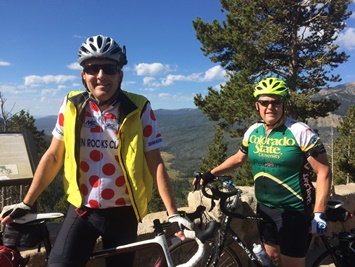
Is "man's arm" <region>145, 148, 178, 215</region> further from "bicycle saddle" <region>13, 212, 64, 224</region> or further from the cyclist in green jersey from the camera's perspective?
the cyclist in green jersey

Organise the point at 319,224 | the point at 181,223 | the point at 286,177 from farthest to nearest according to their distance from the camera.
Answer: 1. the point at 286,177
2. the point at 319,224
3. the point at 181,223

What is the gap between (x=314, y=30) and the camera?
65.3 feet

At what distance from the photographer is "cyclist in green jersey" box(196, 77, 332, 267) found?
2729 millimetres

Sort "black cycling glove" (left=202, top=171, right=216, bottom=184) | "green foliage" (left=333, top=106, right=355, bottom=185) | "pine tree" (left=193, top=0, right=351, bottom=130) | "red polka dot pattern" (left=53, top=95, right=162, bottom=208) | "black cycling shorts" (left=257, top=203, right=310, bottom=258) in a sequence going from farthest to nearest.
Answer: "green foliage" (left=333, top=106, right=355, bottom=185)
"pine tree" (left=193, top=0, right=351, bottom=130)
"black cycling glove" (left=202, top=171, right=216, bottom=184)
"black cycling shorts" (left=257, top=203, right=310, bottom=258)
"red polka dot pattern" (left=53, top=95, right=162, bottom=208)

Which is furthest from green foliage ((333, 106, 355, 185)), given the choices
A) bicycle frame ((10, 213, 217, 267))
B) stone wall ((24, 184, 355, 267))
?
bicycle frame ((10, 213, 217, 267))

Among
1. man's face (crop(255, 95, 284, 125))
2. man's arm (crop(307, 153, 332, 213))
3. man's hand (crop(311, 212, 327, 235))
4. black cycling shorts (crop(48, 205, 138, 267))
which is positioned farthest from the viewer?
man's face (crop(255, 95, 284, 125))

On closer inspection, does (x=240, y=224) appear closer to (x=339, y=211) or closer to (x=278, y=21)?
(x=339, y=211)

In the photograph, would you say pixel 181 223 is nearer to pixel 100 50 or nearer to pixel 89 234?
pixel 89 234

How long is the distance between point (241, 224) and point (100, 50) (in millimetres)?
2906

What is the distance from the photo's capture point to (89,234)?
2.11m

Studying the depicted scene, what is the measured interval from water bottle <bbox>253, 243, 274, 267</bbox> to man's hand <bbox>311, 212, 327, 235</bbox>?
0.49m

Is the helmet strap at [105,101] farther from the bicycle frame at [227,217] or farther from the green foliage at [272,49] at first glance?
the green foliage at [272,49]

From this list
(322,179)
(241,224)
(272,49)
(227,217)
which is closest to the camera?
(322,179)

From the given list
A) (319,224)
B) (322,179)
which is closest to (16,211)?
(319,224)
